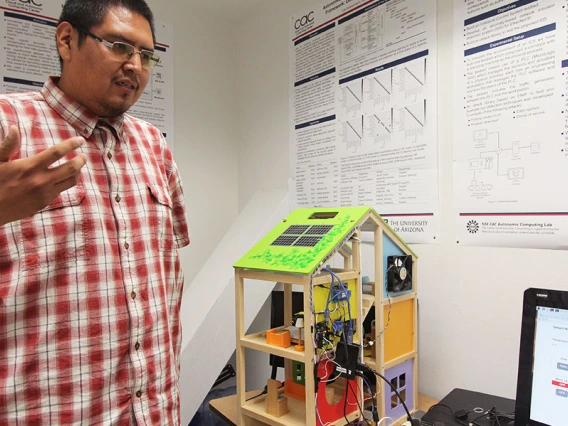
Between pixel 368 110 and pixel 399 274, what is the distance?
0.80 meters

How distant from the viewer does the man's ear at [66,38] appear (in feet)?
3.05

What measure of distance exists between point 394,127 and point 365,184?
279 mm

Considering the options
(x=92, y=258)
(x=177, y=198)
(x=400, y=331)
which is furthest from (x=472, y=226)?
(x=92, y=258)

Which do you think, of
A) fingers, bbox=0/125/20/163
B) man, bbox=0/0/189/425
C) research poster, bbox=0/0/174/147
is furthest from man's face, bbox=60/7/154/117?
research poster, bbox=0/0/174/147

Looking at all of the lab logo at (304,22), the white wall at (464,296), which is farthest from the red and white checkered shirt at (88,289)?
the lab logo at (304,22)

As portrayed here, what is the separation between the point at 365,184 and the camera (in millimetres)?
1845

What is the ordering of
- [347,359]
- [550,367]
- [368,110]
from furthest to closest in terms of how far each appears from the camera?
[368,110]
[347,359]
[550,367]

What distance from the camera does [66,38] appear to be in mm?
935

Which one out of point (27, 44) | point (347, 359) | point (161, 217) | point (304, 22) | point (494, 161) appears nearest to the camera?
point (161, 217)

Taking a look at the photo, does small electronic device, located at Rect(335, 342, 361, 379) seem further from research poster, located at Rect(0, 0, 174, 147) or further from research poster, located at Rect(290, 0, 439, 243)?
research poster, located at Rect(0, 0, 174, 147)

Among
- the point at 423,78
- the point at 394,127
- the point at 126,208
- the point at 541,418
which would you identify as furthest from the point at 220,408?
the point at 423,78

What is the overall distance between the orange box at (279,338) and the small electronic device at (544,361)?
1.95 ft

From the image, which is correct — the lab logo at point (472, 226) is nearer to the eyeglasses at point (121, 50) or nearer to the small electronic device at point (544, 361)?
the small electronic device at point (544, 361)

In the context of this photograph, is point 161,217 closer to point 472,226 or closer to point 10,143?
point 10,143
